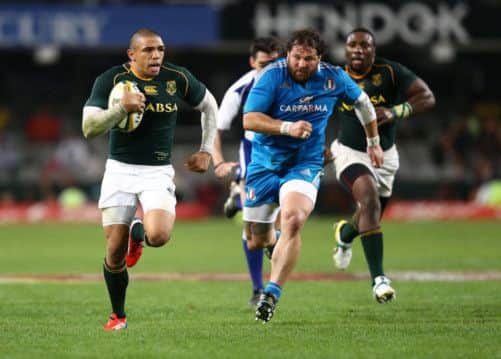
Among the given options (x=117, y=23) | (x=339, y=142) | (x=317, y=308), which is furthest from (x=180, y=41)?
(x=317, y=308)

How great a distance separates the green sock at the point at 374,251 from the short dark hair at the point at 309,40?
6.94ft

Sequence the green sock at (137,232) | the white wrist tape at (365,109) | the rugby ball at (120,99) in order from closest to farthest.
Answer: the rugby ball at (120,99), the white wrist tape at (365,109), the green sock at (137,232)

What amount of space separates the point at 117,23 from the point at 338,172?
1534 centimetres

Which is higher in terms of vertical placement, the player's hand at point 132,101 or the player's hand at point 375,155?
the player's hand at point 132,101

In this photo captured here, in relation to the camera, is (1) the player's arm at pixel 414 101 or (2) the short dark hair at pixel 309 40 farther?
(1) the player's arm at pixel 414 101

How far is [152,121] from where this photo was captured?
9117mm

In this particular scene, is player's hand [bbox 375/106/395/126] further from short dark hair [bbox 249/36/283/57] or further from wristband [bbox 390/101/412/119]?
short dark hair [bbox 249/36/283/57]

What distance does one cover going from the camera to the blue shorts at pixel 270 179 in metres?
9.60

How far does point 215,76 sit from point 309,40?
22.3m

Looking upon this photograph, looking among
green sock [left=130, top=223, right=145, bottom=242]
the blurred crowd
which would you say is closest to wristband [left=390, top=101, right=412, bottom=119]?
green sock [left=130, top=223, right=145, bottom=242]

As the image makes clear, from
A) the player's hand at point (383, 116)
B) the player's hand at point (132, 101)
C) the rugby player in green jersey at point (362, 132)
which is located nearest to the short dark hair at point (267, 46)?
the rugby player in green jersey at point (362, 132)

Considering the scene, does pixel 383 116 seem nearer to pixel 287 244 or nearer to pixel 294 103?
pixel 294 103

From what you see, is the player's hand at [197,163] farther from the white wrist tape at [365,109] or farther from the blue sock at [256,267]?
the blue sock at [256,267]

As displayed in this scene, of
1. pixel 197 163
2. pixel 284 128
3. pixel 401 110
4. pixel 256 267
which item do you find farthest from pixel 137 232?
pixel 401 110
